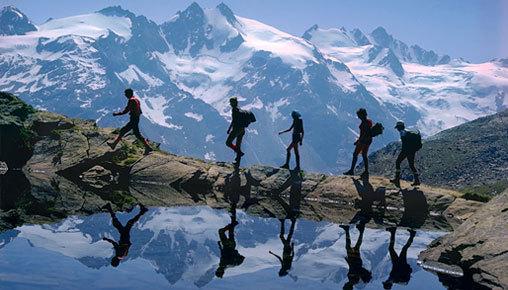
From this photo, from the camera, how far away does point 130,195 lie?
22.6m

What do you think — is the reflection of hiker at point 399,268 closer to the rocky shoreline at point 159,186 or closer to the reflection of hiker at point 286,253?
the reflection of hiker at point 286,253

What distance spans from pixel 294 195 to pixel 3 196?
1276 centimetres

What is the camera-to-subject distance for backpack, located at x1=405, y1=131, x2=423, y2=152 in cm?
2569

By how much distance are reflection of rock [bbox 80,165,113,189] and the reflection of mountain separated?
7.90m

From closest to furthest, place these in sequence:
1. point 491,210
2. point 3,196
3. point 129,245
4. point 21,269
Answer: point 21,269 < point 129,245 < point 491,210 < point 3,196

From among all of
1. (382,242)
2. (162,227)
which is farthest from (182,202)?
(382,242)

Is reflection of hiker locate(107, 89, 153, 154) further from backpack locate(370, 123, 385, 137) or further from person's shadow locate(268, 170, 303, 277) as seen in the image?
backpack locate(370, 123, 385, 137)

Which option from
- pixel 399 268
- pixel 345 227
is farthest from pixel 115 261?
pixel 345 227

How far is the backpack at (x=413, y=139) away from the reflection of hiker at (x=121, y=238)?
43.6ft

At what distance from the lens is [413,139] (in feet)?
84.4

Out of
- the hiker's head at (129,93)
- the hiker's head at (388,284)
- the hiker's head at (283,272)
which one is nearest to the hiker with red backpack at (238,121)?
the hiker's head at (129,93)

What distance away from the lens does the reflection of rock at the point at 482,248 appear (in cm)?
1301

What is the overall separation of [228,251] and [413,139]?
561 inches

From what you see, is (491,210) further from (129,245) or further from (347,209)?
(129,245)
